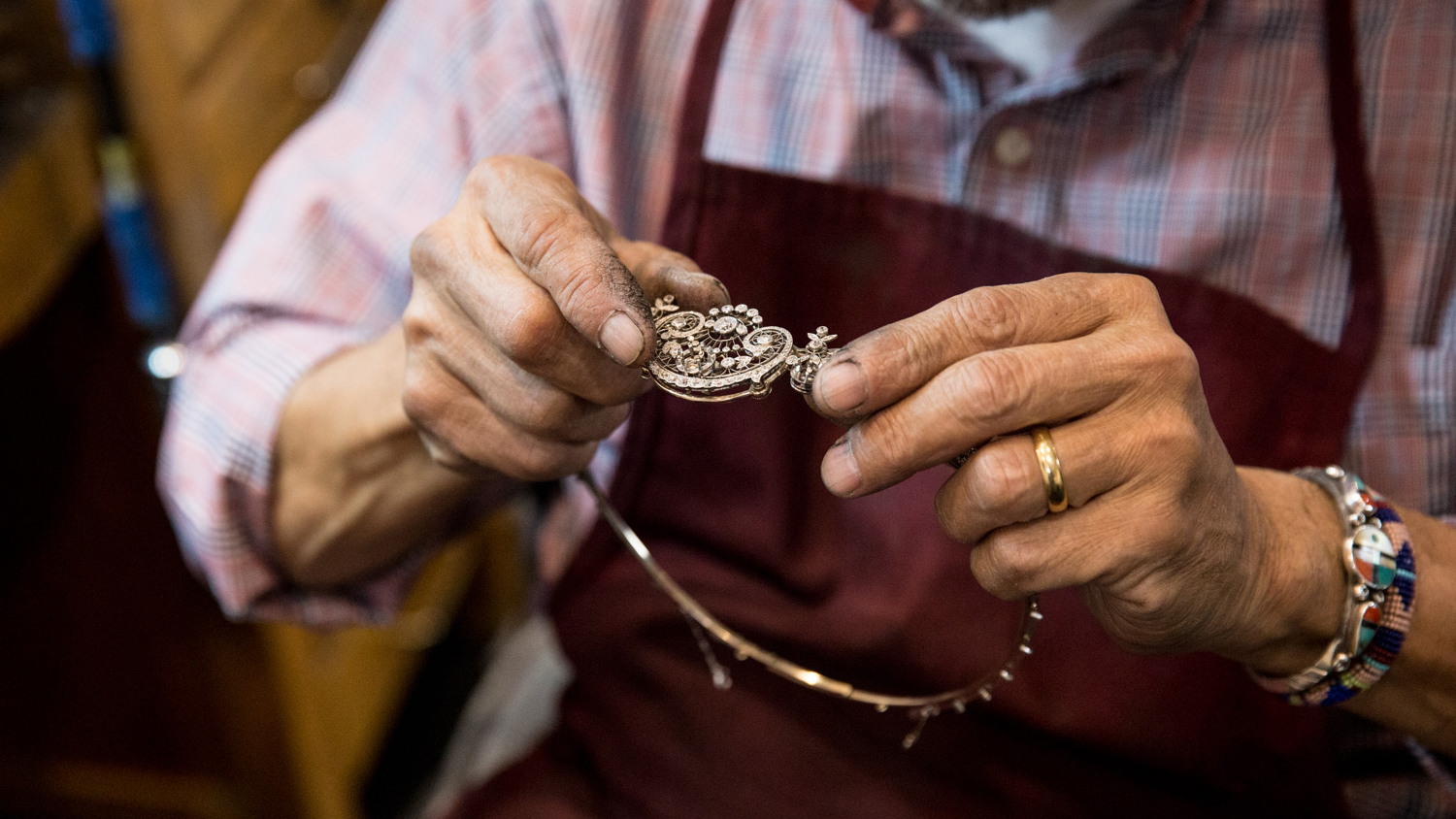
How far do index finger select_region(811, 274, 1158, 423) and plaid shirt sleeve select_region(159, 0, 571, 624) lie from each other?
0.37 meters

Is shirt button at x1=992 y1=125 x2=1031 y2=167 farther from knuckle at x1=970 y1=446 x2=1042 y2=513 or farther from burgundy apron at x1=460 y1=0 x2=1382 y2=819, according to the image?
knuckle at x1=970 y1=446 x2=1042 y2=513

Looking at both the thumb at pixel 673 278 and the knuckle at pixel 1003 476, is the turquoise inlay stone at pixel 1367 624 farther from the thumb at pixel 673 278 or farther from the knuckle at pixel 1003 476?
the thumb at pixel 673 278

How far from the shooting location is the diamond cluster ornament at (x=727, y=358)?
0.45 m

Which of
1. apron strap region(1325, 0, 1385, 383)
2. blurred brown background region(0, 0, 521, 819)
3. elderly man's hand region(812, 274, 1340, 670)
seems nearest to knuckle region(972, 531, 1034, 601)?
elderly man's hand region(812, 274, 1340, 670)

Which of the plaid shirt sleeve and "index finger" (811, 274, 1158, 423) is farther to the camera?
the plaid shirt sleeve

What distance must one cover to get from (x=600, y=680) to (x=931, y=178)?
437 mm

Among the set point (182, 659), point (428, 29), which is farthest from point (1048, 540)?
point (182, 659)

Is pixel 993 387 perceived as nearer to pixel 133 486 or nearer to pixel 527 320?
pixel 527 320

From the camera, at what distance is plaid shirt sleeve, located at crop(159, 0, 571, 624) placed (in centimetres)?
71

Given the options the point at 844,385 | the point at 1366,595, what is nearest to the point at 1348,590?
the point at 1366,595

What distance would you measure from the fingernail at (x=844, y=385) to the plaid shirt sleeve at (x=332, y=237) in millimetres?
366

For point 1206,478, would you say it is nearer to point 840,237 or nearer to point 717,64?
point 840,237

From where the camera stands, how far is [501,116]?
2.35ft

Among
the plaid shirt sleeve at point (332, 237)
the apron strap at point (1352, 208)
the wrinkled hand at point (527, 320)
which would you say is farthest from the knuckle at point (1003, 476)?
the plaid shirt sleeve at point (332, 237)
